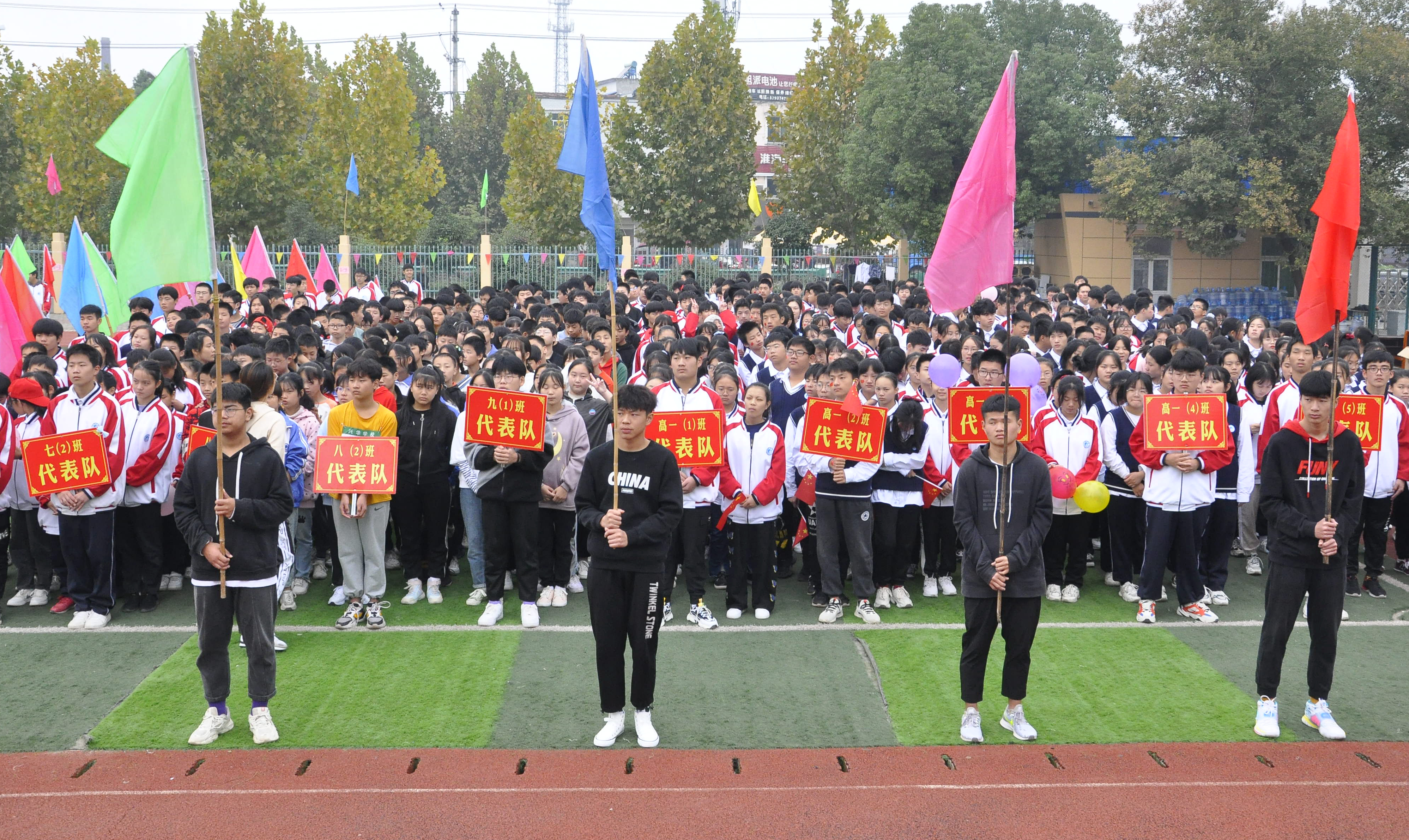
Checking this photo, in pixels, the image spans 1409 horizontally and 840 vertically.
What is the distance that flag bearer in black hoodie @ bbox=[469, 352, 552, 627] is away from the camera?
8633 mm

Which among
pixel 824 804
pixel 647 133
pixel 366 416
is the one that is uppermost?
pixel 647 133

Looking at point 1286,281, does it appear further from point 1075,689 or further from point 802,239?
point 1075,689

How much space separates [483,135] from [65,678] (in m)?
60.7

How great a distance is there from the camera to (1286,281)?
1257 inches

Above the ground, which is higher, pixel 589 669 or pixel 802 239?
pixel 802 239

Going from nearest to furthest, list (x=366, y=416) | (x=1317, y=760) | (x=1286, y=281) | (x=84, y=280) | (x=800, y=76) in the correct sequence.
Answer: (x=1317, y=760), (x=366, y=416), (x=84, y=280), (x=1286, y=281), (x=800, y=76)

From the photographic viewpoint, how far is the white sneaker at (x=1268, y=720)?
6.76 metres

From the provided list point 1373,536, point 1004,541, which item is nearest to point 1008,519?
point 1004,541

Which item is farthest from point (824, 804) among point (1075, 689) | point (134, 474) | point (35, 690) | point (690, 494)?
point (134, 474)

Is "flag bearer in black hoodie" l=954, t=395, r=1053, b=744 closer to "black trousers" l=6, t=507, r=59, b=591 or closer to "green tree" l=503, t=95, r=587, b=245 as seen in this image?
"black trousers" l=6, t=507, r=59, b=591

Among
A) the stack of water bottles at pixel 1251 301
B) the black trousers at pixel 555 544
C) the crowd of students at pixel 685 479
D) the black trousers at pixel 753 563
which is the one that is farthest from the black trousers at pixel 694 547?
the stack of water bottles at pixel 1251 301

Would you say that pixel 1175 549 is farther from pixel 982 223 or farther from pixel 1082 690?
pixel 982 223

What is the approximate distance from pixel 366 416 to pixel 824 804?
4399mm

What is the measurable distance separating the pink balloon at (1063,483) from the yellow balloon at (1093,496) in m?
0.11
